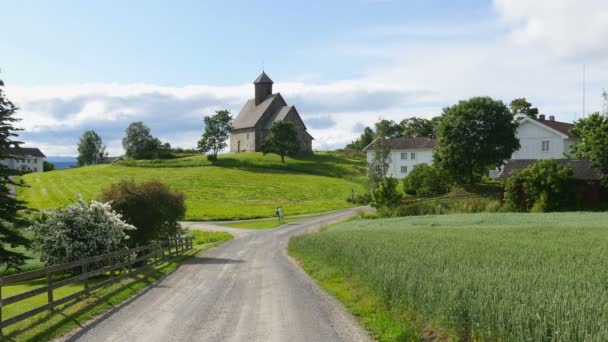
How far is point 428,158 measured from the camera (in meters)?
101

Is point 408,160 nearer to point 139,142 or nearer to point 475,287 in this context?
point 139,142

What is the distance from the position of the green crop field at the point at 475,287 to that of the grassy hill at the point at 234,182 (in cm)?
4671

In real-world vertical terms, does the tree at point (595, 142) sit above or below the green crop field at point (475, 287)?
above

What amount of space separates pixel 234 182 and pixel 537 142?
161 feet

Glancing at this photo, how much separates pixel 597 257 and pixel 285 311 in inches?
374

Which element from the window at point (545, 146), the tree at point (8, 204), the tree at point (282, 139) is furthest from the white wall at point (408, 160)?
the tree at point (8, 204)

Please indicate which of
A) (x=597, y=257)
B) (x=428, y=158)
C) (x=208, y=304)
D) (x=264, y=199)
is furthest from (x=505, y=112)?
(x=208, y=304)

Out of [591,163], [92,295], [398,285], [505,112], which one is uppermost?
[505,112]

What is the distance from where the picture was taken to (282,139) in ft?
396

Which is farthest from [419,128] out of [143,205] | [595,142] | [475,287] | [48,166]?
[475,287]

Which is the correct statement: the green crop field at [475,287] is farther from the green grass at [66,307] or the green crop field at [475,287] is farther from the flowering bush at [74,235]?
the flowering bush at [74,235]

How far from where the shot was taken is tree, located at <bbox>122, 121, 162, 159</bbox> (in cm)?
12950

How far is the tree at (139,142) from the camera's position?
129500 millimetres

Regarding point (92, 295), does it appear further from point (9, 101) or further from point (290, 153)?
point (290, 153)
